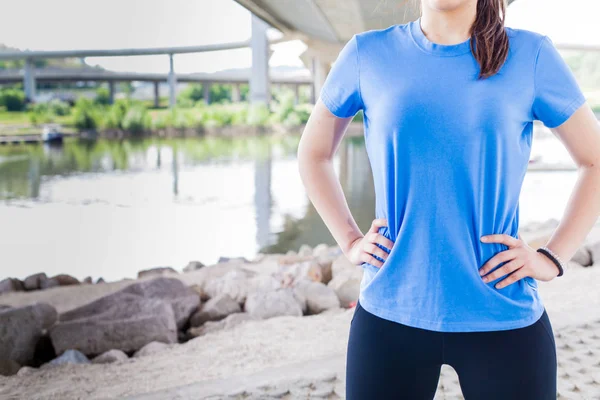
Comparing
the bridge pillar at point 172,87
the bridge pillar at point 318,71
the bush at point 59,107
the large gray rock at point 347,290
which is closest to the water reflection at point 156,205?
the bush at point 59,107

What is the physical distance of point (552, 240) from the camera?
3.11ft

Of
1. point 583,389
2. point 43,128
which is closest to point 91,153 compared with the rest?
point 43,128

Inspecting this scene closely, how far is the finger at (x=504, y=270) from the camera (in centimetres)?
86

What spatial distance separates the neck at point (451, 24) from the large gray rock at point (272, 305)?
2.97 meters

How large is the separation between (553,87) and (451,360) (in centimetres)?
41

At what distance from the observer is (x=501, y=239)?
866 millimetres

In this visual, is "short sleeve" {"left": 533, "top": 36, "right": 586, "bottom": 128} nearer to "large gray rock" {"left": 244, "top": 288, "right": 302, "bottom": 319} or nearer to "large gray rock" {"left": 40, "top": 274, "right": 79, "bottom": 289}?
"large gray rock" {"left": 244, "top": 288, "right": 302, "bottom": 319}

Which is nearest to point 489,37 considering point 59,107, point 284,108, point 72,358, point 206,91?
point 72,358

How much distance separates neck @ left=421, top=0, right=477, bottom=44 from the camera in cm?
88

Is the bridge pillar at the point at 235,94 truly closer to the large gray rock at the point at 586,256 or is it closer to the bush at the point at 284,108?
the bush at the point at 284,108

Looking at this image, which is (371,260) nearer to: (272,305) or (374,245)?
(374,245)

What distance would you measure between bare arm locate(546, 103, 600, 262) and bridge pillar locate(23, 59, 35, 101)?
60.7 ft

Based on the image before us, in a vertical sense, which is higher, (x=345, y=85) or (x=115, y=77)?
(x=115, y=77)

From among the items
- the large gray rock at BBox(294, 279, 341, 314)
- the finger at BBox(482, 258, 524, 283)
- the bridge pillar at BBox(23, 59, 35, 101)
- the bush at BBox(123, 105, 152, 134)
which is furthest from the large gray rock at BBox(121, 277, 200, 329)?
the bush at BBox(123, 105, 152, 134)
